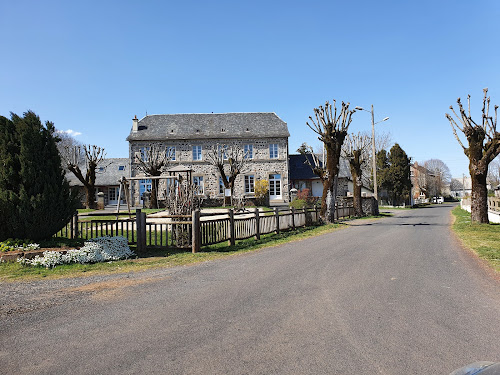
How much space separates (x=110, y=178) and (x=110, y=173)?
1.07m

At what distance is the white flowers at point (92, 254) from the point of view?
28.2 ft

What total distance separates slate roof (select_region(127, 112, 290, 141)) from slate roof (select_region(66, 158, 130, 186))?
5.63 metres

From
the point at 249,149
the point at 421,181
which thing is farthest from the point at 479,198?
the point at 421,181

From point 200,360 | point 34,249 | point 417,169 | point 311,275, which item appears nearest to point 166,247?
point 34,249

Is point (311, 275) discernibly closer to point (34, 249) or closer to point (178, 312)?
point (178, 312)

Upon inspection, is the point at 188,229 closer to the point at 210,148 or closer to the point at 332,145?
the point at 332,145

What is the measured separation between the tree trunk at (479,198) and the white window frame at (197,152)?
2557cm

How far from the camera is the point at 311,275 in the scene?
292 inches

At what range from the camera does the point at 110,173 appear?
4231cm

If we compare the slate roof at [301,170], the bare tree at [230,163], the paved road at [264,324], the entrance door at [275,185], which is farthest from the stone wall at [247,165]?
the paved road at [264,324]

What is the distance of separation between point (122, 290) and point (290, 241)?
8.00 m

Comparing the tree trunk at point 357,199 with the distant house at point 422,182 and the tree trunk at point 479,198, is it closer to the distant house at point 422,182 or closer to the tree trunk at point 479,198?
the tree trunk at point 479,198

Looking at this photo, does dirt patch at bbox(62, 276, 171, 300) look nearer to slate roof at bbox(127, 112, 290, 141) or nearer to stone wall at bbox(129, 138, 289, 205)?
stone wall at bbox(129, 138, 289, 205)

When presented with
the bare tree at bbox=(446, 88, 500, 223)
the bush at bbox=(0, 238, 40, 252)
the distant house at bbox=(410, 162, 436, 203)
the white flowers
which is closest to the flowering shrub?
the bush at bbox=(0, 238, 40, 252)
